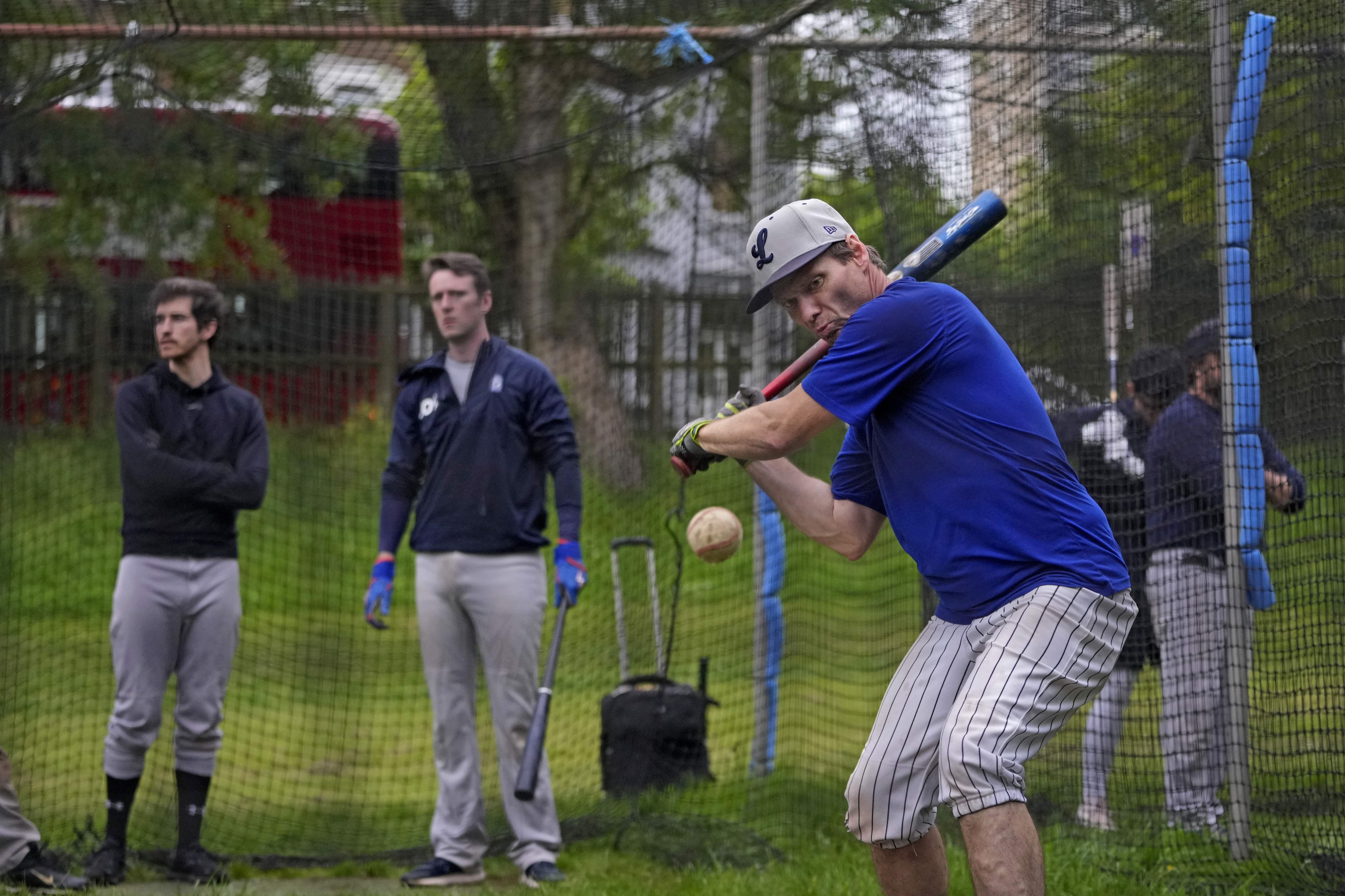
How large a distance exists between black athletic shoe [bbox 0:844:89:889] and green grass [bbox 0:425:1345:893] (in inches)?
21.4

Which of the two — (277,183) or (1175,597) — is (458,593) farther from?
(277,183)

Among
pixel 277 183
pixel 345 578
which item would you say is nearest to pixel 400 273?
pixel 277 183

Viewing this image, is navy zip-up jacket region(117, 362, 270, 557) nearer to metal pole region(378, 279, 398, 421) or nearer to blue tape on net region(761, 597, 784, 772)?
blue tape on net region(761, 597, 784, 772)

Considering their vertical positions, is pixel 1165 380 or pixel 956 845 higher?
pixel 1165 380

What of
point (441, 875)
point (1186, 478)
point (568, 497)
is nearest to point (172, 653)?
point (441, 875)

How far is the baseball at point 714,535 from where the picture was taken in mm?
3943

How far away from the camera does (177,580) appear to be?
530 centimetres

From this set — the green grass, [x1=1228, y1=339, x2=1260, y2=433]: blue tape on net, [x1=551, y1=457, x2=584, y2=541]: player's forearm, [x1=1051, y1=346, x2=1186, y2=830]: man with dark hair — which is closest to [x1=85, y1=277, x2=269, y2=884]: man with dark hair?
the green grass

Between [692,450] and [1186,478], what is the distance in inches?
99.1

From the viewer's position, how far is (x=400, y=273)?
966 cm

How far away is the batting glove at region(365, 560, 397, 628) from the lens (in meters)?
5.52

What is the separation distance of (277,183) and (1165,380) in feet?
18.3

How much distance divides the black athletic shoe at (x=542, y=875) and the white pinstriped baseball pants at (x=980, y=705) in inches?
79.1

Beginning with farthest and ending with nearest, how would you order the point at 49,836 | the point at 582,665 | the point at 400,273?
the point at 400,273 → the point at 582,665 → the point at 49,836
